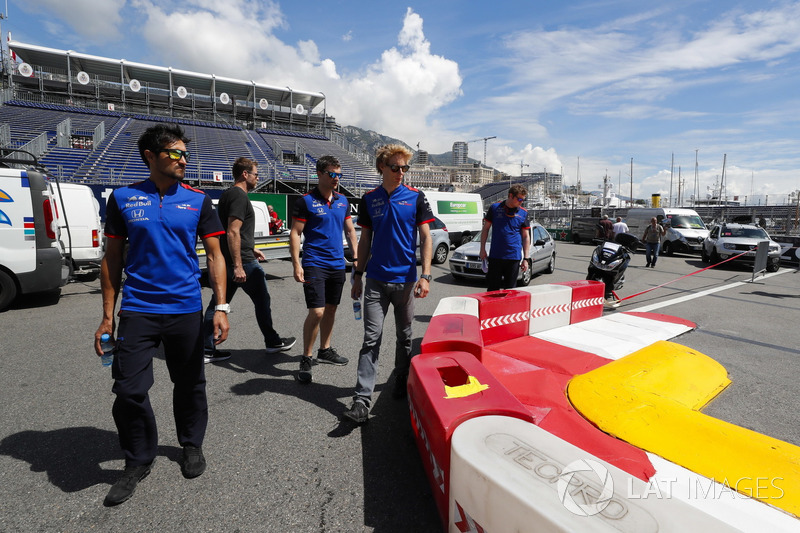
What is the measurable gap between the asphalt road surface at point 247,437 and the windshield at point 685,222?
14.5 meters

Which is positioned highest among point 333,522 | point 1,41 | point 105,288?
point 1,41

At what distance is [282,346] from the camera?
4676 millimetres

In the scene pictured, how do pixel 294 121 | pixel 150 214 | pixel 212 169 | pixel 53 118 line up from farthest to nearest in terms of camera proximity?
1. pixel 294 121
2. pixel 53 118
3. pixel 212 169
4. pixel 150 214

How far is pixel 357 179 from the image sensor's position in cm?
3575

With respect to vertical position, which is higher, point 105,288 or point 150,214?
point 150,214

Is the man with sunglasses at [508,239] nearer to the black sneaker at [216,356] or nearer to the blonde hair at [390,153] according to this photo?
the blonde hair at [390,153]

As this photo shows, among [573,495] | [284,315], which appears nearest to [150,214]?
[573,495]

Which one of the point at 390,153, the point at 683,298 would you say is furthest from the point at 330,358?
the point at 683,298

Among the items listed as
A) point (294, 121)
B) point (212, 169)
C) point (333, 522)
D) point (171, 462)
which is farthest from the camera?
point (294, 121)

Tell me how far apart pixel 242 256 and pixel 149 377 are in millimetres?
2332

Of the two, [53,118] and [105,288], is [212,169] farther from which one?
[105,288]

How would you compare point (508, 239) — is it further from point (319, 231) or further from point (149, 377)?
point (149, 377)

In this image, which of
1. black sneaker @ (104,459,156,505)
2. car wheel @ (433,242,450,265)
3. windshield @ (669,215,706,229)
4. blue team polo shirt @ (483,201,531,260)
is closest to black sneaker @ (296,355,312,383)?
black sneaker @ (104,459,156,505)

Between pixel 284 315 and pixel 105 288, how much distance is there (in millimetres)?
4076
